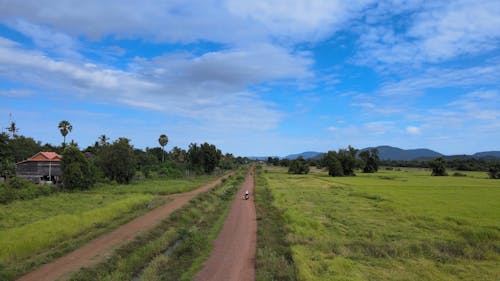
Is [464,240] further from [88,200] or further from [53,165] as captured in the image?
[53,165]

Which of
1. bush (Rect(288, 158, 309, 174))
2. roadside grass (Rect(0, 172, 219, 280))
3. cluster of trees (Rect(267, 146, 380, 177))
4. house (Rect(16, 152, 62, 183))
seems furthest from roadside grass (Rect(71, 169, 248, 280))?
bush (Rect(288, 158, 309, 174))

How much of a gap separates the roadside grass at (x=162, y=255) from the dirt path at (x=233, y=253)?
0.43m

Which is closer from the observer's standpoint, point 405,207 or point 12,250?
point 12,250

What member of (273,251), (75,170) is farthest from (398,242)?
(75,170)

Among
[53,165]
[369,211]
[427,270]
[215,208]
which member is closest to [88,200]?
[215,208]

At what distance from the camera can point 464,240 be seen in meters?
16.4

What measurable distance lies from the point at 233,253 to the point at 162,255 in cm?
316

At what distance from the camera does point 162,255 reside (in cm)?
1352

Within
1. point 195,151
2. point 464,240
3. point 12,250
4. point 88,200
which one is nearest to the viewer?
point 12,250

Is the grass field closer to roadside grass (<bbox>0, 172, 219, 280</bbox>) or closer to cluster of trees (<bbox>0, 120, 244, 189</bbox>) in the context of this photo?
roadside grass (<bbox>0, 172, 219, 280</bbox>)

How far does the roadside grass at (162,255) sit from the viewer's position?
1152cm

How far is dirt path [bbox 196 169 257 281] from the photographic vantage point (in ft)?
38.1

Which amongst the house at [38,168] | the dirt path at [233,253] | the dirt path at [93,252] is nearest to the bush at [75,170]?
the house at [38,168]

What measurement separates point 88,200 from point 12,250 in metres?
16.0
